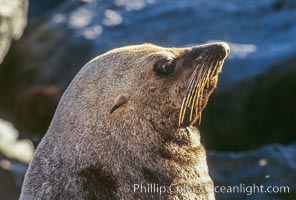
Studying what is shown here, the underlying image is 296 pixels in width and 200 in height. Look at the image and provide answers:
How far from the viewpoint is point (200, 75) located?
7.09 metres

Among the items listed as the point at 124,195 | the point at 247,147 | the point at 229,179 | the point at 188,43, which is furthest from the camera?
the point at 188,43

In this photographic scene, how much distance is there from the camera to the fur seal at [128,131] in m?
6.88

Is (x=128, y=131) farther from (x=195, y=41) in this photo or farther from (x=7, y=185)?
(x=195, y=41)

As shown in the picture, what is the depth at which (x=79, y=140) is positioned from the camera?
6.91 m

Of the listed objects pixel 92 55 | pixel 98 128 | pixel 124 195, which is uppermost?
pixel 92 55

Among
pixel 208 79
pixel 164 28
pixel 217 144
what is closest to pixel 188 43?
pixel 164 28

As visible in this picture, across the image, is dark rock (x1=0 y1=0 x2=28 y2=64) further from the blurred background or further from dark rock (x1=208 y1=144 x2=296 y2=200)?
dark rock (x1=208 y1=144 x2=296 y2=200)

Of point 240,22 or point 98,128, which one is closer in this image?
point 98,128

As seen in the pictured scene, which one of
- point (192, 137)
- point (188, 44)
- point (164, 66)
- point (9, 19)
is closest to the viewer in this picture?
point (164, 66)

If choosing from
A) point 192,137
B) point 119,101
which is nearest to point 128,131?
point 119,101

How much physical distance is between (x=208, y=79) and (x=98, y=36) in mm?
6324

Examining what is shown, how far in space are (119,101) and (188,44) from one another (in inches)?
226

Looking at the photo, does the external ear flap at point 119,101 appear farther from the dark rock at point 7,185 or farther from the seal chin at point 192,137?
the dark rock at point 7,185

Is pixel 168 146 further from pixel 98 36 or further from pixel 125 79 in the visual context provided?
pixel 98 36
